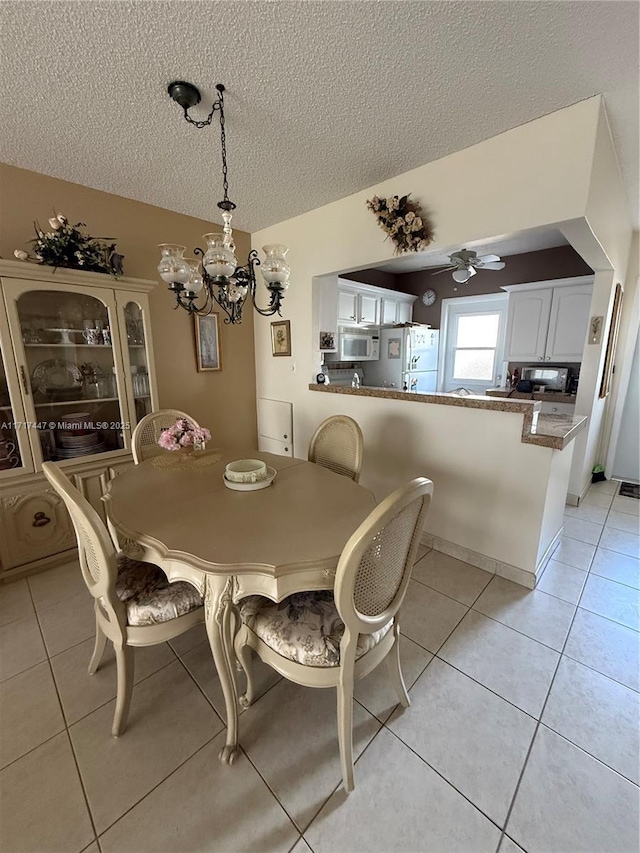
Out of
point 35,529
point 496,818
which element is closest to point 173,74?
point 35,529

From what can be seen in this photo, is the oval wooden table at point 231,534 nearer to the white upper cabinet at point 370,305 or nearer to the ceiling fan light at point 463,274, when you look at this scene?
the ceiling fan light at point 463,274

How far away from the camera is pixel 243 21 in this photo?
1.24 m

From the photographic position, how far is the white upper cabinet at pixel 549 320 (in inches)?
149

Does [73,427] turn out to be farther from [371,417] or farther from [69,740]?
[371,417]

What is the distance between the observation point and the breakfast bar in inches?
80.7

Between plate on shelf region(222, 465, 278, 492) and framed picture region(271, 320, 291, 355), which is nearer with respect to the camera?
plate on shelf region(222, 465, 278, 492)

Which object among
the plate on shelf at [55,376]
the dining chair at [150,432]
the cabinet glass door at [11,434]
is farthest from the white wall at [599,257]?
the cabinet glass door at [11,434]

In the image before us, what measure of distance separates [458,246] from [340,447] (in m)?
1.47

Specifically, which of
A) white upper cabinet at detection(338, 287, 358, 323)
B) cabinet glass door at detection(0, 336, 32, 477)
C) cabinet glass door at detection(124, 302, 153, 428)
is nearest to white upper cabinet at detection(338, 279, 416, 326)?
white upper cabinet at detection(338, 287, 358, 323)

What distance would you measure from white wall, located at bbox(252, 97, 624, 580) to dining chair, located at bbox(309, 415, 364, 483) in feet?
2.11

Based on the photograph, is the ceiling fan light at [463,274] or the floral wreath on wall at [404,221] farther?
the ceiling fan light at [463,274]

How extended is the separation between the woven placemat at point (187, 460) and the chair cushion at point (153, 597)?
0.63 meters

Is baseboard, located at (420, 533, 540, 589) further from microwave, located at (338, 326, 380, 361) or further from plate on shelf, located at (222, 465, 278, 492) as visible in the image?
microwave, located at (338, 326, 380, 361)

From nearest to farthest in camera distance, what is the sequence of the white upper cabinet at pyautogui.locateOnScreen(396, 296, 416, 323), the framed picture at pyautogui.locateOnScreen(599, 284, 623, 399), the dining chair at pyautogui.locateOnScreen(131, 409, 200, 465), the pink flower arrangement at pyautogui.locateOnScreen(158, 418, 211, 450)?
1. the pink flower arrangement at pyautogui.locateOnScreen(158, 418, 211, 450)
2. the dining chair at pyautogui.locateOnScreen(131, 409, 200, 465)
3. the framed picture at pyautogui.locateOnScreen(599, 284, 623, 399)
4. the white upper cabinet at pyautogui.locateOnScreen(396, 296, 416, 323)
